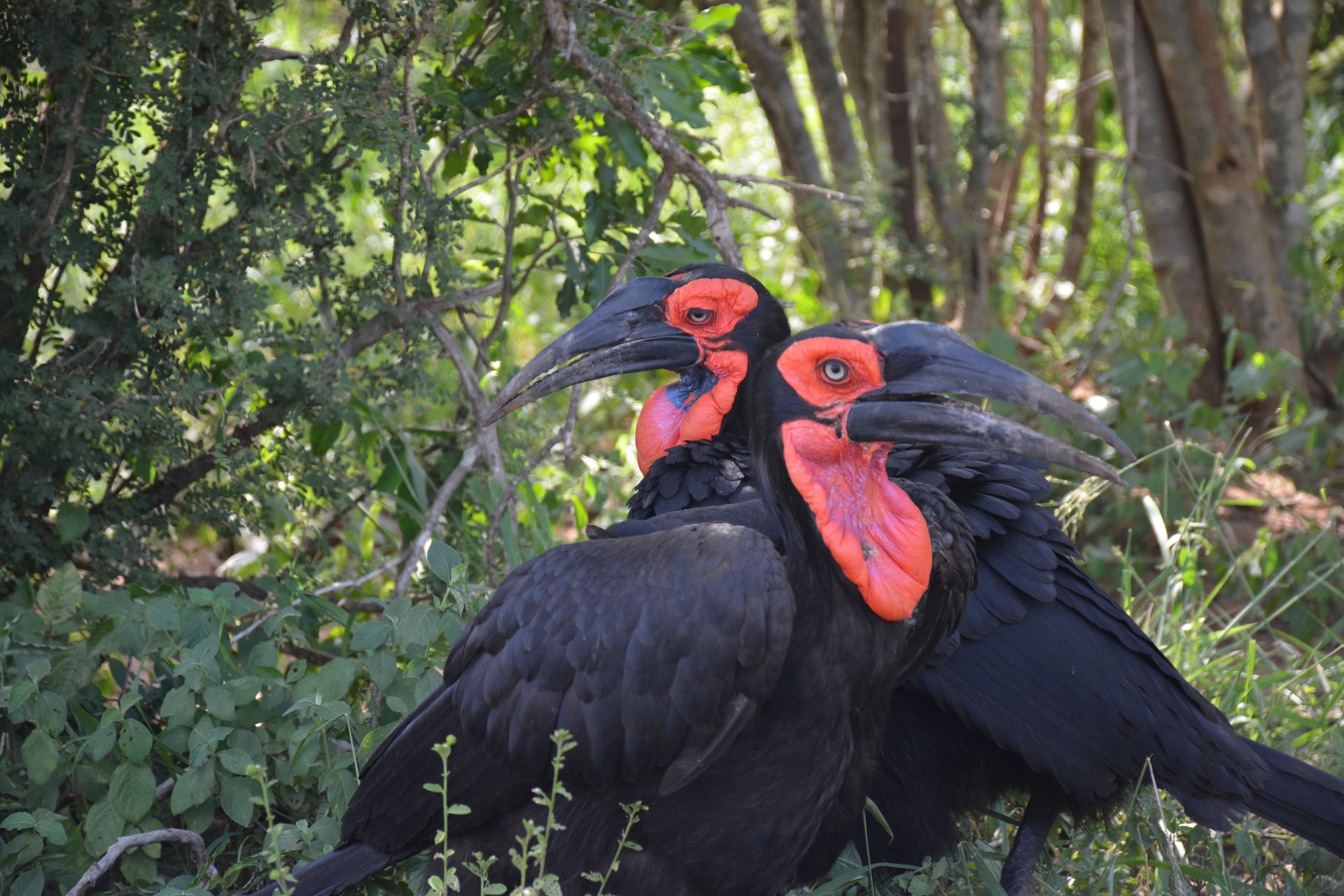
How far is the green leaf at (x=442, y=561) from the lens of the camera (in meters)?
2.87

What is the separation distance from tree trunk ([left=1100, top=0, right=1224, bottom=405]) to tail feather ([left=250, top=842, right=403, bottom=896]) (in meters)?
3.98

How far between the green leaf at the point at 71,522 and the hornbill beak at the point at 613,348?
1.16 meters

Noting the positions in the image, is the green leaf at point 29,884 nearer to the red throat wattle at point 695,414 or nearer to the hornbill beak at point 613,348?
the hornbill beak at point 613,348

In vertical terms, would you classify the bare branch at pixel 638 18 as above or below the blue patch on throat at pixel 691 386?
above

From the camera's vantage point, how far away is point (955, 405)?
2055 millimetres

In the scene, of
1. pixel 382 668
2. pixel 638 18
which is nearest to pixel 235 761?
pixel 382 668

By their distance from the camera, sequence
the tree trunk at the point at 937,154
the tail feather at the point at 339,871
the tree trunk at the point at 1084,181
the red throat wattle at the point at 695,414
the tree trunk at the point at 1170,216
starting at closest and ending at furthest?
1. the tail feather at the point at 339,871
2. the red throat wattle at the point at 695,414
3. the tree trunk at the point at 1170,216
4. the tree trunk at the point at 937,154
5. the tree trunk at the point at 1084,181

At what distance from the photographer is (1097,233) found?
695cm

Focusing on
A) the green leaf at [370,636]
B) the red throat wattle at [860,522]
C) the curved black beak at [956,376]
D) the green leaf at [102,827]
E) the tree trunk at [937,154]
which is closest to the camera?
the curved black beak at [956,376]

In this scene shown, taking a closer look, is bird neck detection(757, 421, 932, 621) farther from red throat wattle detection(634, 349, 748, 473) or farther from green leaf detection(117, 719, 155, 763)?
green leaf detection(117, 719, 155, 763)

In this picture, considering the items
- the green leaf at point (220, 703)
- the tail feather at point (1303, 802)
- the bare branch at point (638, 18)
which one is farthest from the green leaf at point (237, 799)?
the tail feather at point (1303, 802)

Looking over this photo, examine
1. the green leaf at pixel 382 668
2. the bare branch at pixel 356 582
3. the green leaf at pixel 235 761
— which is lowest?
the green leaf at pixel 235 761

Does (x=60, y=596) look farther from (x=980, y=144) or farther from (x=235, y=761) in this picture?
(x=980, y=144)

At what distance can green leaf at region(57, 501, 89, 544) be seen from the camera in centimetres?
307
